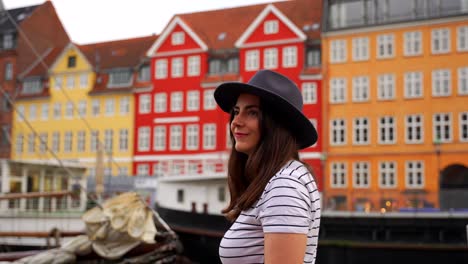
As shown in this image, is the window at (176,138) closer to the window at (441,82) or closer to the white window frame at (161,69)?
the white window frame at (161,69)

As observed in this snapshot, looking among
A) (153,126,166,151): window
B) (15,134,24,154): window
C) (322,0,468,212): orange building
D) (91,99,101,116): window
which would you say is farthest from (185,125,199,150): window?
(15,134,24,154): window

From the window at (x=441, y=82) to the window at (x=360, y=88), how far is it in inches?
50.0

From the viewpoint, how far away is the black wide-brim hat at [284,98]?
2.65 ft

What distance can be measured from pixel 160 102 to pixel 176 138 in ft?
3.16

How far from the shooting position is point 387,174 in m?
11.0

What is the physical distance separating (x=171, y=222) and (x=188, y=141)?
566 cm

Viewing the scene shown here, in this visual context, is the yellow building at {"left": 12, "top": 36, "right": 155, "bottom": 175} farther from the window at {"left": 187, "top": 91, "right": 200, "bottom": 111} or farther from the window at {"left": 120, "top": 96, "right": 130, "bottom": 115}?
the window at {"left": 187, "top": 91, "right": 200, "bottom": 111}

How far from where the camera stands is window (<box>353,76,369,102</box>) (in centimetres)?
1151

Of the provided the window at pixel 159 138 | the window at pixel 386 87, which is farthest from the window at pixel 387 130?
the window at pixel 159 138

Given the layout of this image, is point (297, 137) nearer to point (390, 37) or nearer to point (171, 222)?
point (171, 222)

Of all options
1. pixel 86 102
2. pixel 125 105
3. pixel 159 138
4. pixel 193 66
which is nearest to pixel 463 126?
pixel 193 66

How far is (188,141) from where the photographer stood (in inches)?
504

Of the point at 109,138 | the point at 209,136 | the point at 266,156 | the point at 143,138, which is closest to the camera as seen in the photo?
the point at 266,156

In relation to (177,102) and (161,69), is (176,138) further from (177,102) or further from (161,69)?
(161,69)
